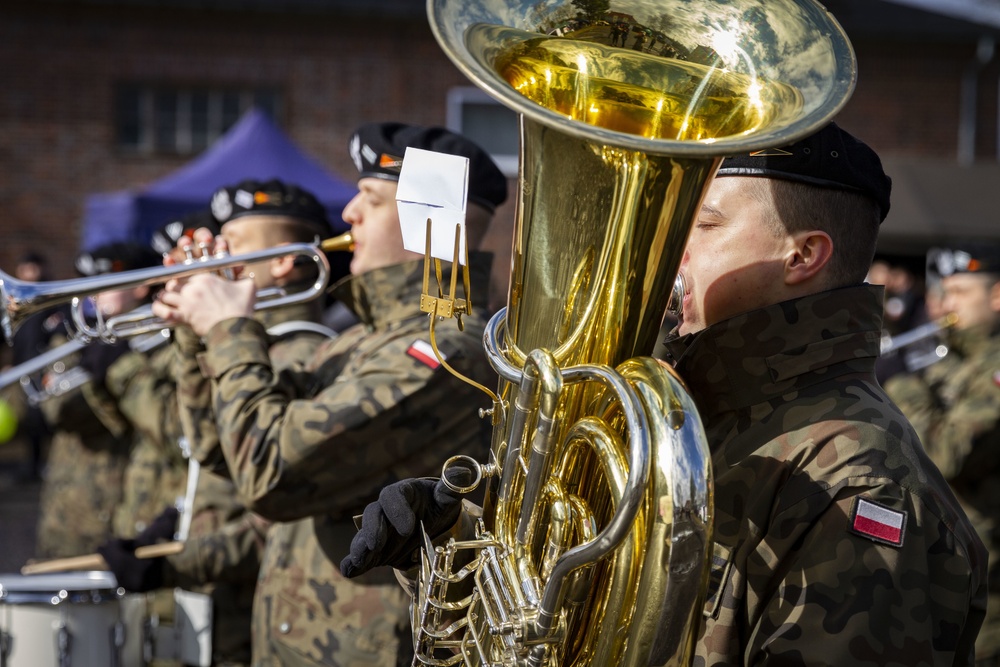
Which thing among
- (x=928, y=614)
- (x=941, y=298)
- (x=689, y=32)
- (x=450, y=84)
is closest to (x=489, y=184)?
(x=689, y=32)

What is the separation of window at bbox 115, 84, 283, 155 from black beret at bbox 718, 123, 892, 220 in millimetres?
13177

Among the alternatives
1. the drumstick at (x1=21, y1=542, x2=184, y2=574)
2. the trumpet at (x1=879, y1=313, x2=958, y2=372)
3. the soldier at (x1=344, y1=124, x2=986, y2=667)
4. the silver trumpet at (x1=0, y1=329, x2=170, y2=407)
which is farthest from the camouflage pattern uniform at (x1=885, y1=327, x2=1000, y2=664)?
the soldier at (x1=344, y1=124, x2=986, y2=667)

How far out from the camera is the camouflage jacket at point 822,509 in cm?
169

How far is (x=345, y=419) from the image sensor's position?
2.87m

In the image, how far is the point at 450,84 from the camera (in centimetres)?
1480

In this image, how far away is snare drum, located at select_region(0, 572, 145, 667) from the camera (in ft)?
11.7

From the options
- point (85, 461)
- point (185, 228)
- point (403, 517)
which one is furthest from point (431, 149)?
point (85, 461)

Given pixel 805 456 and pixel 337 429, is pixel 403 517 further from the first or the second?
pixel 337 429

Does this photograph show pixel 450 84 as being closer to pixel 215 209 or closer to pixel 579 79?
pixel 215 209

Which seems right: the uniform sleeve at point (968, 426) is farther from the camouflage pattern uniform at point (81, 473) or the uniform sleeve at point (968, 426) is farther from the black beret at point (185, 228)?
the camouflage pattern uniform at point (81, 473)

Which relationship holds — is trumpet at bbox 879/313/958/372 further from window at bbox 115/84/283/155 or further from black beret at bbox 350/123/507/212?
window at bbox 115/84/283/155

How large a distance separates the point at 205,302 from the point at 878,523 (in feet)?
6.96

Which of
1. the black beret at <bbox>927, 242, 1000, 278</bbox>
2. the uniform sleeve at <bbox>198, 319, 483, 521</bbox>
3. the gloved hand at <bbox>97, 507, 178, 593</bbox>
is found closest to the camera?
the uniform sleeve at <bbox>198, 319, 483, 521</bbox>

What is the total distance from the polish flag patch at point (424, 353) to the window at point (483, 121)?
11930 millimetres
